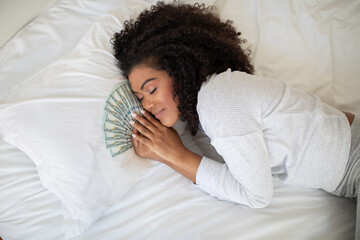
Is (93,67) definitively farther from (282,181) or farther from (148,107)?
(282,181)

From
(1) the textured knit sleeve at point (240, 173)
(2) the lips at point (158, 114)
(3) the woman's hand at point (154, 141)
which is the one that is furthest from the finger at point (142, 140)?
(1) the textured knit sleeve at point (240, 173)

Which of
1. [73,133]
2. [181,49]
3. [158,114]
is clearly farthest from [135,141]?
[181,49]

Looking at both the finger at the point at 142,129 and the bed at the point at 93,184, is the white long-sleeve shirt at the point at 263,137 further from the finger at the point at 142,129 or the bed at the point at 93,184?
the finger at the point at 142,129

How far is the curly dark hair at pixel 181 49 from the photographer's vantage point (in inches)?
36.2

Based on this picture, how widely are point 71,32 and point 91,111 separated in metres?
0.56

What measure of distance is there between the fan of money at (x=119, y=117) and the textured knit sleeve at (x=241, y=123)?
301 mm

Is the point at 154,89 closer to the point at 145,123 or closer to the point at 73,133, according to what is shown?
the point at 145,123

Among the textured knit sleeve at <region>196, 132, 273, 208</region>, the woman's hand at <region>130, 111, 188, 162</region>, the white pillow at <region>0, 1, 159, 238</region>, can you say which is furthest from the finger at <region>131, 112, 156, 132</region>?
the textured knit sleeve at <region>196, 132, 273, 208</region>

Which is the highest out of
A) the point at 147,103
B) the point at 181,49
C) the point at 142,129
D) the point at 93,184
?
the point at 181,49

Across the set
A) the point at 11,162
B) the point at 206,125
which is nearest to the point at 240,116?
the point at 206,125

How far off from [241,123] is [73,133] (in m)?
0.55

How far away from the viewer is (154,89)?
3.00 ft

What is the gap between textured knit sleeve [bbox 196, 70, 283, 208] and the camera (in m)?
0.77

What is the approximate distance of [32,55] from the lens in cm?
111
